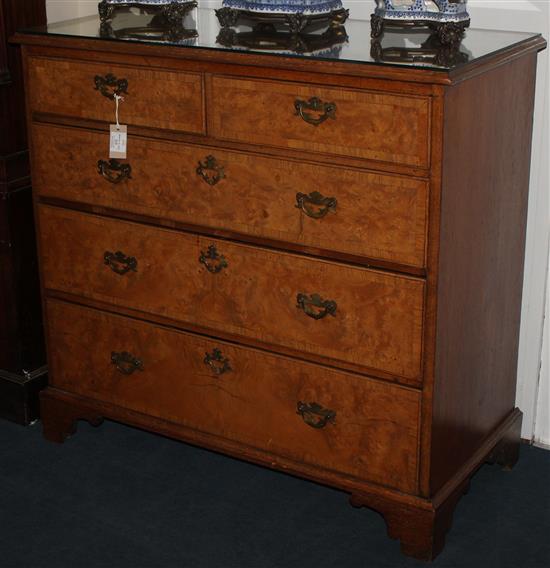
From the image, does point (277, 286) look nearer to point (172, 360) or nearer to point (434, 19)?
point (172, 360)

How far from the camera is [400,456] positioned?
255 centimetres

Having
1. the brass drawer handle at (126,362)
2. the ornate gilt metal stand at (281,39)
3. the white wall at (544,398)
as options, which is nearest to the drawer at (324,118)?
the ornate gilt metal stand at (281,39)

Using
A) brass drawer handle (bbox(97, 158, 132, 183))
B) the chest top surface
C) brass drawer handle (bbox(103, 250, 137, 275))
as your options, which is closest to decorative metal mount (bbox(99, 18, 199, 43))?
the chest top surface

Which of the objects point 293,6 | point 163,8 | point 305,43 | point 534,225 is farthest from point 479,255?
point 163,8

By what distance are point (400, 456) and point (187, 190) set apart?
820 millimetres

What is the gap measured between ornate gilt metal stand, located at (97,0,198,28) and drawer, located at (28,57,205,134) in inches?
8.5

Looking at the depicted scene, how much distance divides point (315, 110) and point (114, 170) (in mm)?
628

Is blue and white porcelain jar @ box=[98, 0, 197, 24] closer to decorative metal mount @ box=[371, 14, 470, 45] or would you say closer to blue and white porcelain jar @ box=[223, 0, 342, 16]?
blue and white porcelain jar @ box=[223, 0, 342, 16]

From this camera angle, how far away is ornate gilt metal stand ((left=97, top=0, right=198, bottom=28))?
2.79 m

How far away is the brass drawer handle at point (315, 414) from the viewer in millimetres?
2613

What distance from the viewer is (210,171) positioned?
258cm

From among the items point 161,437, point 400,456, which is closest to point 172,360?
point 161,437

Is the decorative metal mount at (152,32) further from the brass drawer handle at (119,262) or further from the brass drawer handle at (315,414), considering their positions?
the brass drawer handle at (315,414)

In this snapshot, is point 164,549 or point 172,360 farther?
point 172,360
